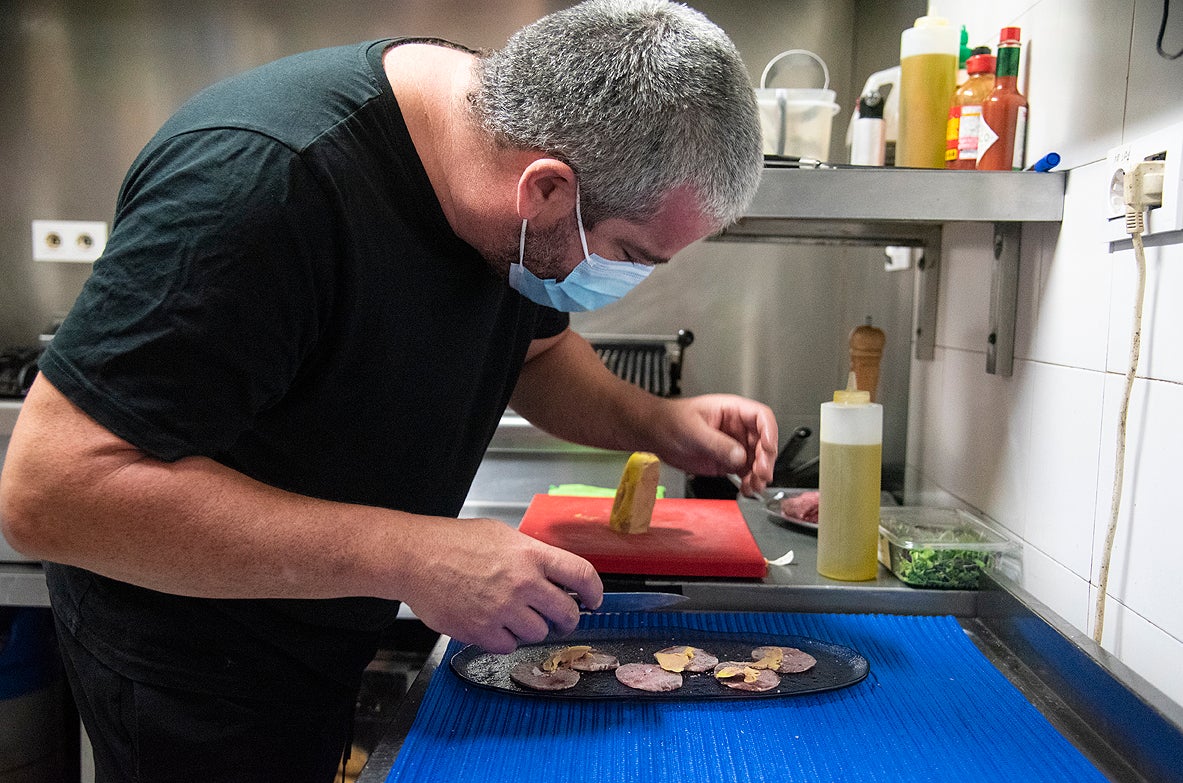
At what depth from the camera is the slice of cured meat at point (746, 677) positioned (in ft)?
3.13

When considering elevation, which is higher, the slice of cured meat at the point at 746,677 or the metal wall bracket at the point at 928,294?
the metal wall bracket at the point at 928,294

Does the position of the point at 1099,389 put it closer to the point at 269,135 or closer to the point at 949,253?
the point at 949,253

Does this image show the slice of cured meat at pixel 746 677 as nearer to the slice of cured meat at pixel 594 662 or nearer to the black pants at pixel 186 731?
the slice of cured meat at pixel 594 662

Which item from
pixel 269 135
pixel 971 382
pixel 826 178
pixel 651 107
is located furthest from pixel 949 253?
pixel 269 135

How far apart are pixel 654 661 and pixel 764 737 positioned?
0.19 m

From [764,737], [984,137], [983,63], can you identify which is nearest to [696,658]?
[764,737]

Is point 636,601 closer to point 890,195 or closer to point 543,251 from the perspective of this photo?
point 543,251

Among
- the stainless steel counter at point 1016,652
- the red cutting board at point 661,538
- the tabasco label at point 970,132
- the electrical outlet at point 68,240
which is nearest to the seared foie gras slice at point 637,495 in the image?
the red cutting board at point 661,538

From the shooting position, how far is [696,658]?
1.02 metres

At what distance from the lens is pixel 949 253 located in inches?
64.8

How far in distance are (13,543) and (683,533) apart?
88 centimetres

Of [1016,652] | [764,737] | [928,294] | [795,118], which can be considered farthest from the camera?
[928,294]

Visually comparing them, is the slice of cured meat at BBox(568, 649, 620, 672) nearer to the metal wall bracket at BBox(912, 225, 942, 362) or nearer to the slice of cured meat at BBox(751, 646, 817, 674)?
the slice of cured meat at BBox(751, 646, 817, 674)

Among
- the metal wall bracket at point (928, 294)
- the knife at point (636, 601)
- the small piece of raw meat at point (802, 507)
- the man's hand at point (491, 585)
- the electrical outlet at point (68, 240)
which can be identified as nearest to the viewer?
the man's hand at point (491, 585)
